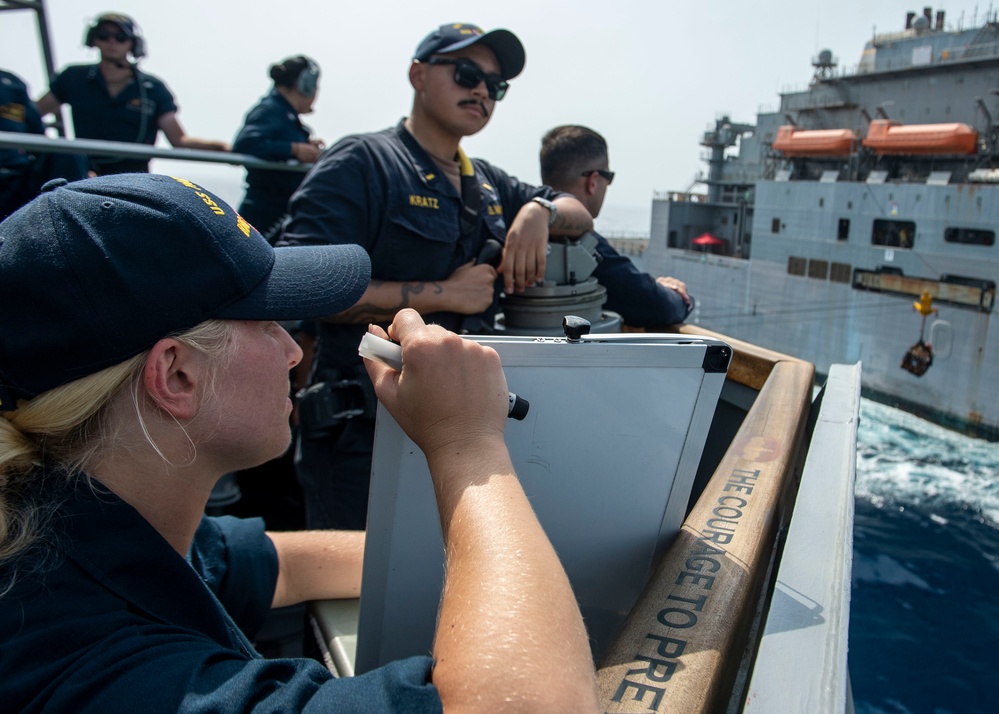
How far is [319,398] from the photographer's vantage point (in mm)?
2150

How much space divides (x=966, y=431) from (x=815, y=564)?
1950 cm

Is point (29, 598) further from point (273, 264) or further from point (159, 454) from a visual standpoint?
point (273, 264)

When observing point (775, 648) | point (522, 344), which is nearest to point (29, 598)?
point (522, 344)

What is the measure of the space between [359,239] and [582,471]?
125 cm

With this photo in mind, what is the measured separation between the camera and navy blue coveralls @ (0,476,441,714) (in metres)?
0.70

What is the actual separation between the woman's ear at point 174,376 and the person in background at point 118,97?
3261mm

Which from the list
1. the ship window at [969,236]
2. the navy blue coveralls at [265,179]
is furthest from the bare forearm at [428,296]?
the ship window at [969,236]

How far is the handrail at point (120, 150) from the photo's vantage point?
2686 millimetres

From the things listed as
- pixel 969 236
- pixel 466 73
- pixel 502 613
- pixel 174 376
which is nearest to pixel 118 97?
pixel 466 73

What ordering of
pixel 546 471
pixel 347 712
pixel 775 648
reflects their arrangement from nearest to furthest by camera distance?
pixel 347 712 < pixel 775 648 < pixel 546 471

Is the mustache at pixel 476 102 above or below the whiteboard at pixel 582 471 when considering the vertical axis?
above

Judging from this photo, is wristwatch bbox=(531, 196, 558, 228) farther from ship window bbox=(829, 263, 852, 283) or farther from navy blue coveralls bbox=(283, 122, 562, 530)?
ship window bbox=(829, 263, 852, 283)

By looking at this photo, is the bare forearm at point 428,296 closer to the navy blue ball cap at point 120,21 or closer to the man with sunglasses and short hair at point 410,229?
the man with sunglasses and short hair at point 410,229

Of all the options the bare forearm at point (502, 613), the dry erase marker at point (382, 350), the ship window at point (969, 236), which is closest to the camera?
the bare forearm at point (502, 613)
